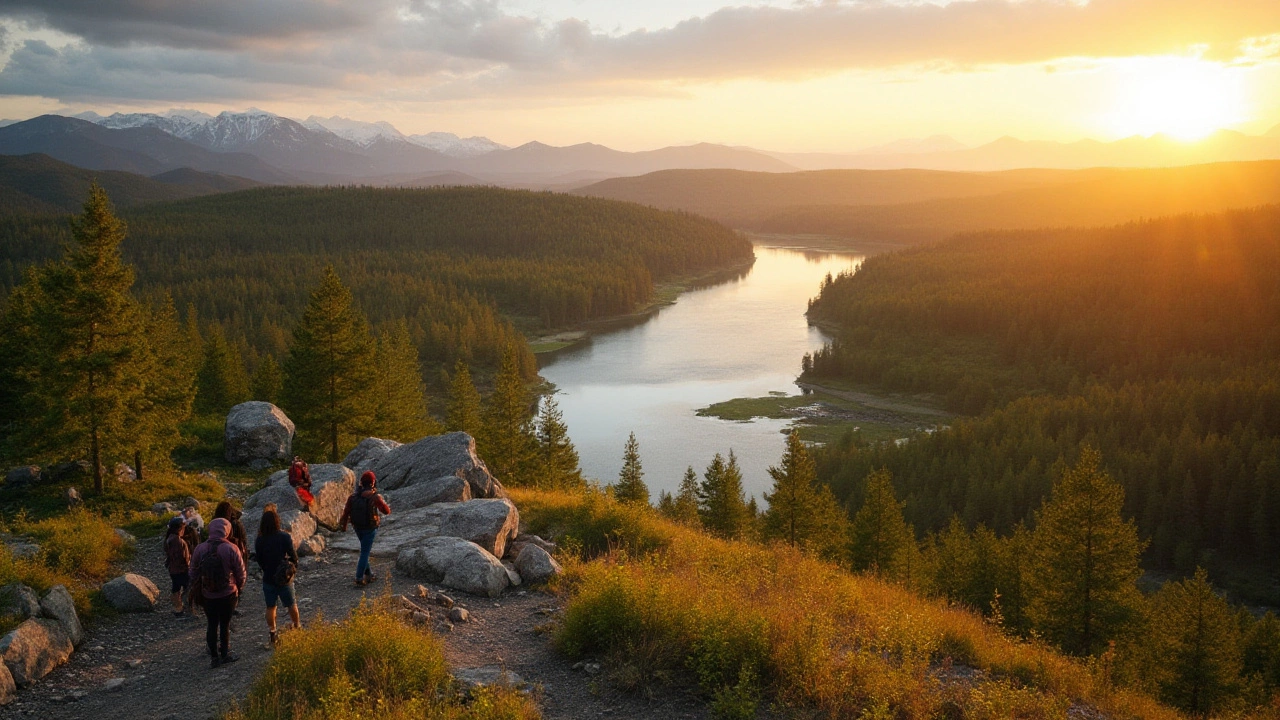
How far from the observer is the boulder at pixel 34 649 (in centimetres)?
1159

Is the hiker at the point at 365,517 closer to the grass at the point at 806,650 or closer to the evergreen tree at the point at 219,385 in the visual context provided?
the grass at the point at 806,650

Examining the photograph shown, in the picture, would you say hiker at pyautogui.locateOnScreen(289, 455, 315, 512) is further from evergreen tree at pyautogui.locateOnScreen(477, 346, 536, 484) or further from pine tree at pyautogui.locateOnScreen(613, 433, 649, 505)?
evergreen tree at pyautogui.locateOnScreen(477, 346, 536, 484)

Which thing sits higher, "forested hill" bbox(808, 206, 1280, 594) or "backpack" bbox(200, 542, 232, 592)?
"backpack" bbox(200, 542, 232, 592)

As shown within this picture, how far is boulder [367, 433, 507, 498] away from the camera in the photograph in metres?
23.0

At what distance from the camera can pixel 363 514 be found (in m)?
15.6

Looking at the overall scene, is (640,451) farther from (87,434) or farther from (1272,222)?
(1272,222)

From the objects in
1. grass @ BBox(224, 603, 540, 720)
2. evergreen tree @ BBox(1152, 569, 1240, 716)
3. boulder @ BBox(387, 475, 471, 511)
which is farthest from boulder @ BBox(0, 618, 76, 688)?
evergreen tree @ BBox(1152, 569, 1240, 716)

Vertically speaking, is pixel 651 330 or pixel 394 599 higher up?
pixel 394 599

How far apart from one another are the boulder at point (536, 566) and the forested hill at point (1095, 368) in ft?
167

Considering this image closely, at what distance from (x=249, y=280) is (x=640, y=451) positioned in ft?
343

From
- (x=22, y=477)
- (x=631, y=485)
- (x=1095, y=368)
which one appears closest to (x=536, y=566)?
(x=22, y=477)

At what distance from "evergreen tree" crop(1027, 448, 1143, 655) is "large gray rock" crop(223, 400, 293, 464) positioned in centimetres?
3204

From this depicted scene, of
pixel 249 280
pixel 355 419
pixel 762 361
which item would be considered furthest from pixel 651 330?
pixel 355 419

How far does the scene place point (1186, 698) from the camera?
105ft
